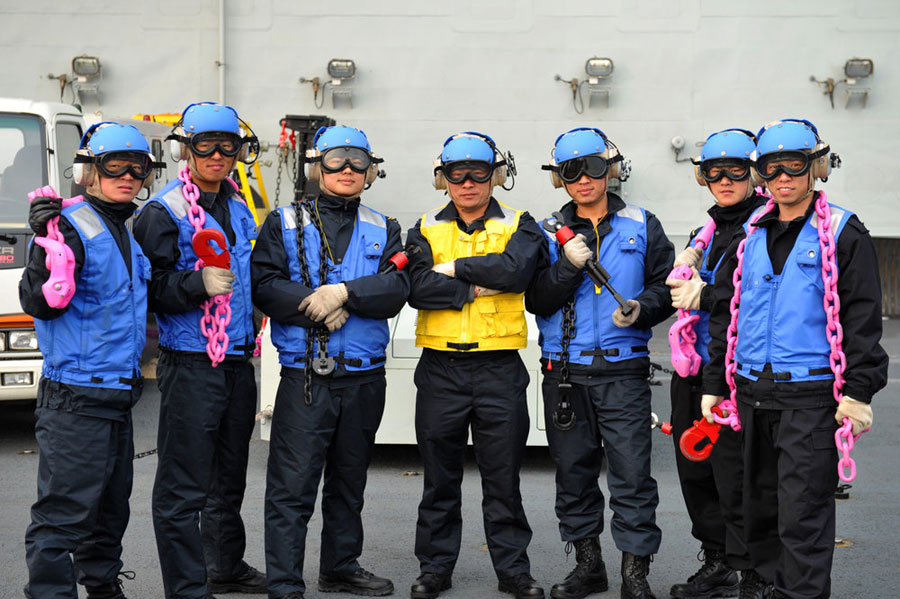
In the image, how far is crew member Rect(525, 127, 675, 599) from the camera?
523 centimetres

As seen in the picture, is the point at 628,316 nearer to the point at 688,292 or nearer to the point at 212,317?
the point at 688,292

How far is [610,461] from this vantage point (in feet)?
17.4

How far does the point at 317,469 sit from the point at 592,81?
11551 millimetres

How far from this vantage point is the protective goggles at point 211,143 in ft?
16.7

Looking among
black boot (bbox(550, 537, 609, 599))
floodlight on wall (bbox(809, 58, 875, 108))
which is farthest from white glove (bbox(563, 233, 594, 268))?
floodlight on wall (bbox(809, 58, 875, 108))

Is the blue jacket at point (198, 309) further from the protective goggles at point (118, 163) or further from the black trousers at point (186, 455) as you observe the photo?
the protective goggles at point (118, 163)

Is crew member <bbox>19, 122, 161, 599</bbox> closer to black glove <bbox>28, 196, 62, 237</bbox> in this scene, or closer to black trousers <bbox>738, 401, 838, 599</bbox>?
black glove <bbox>28, 196, 62, 237</bbox>

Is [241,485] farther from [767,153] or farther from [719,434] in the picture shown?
[767,153]

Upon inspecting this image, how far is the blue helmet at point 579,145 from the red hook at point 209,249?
170 centimetres

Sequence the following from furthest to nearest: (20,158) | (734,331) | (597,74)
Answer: (597,74)
(20,158)
(734,331)

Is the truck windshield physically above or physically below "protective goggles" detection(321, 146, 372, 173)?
above

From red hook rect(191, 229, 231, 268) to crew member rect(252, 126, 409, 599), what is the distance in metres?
0.30

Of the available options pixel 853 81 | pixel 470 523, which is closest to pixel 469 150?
pixel 470 523

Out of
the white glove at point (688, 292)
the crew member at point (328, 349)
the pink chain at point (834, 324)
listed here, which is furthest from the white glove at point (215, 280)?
the pink chain at point (834, 324)
